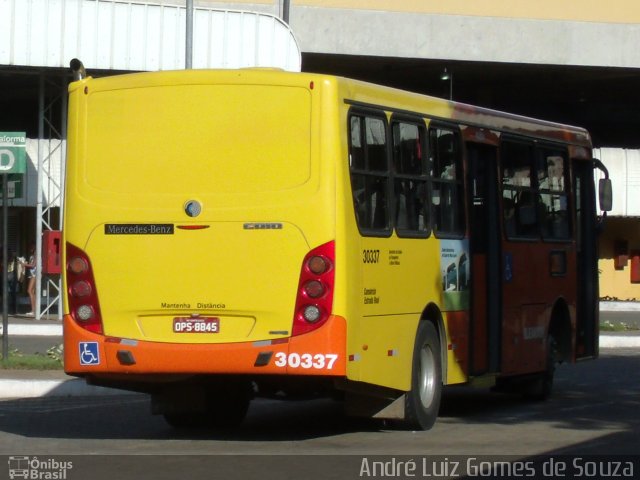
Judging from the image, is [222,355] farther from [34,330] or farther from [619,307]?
[619,307]

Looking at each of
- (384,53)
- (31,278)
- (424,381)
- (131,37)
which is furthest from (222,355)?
(384,53)

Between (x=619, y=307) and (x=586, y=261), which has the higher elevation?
(x=586, y=261)

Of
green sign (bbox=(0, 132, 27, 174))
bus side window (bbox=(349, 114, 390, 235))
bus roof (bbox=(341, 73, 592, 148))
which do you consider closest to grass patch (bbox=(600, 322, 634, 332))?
bus roof (bbox=(341, 73, 592, 148))

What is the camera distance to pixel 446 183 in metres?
12.6

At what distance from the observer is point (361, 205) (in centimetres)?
1095

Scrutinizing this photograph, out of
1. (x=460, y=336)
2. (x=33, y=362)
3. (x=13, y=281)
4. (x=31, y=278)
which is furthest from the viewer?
(x=13, y=281)

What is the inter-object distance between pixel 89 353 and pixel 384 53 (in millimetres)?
26136

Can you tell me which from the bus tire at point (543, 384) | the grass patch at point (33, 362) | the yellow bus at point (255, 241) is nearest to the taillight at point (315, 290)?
the yellow bus at point (255, 241)

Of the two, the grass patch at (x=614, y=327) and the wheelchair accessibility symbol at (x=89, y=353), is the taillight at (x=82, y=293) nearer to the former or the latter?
the wheelchair accessibility symbol at (x=89, y=353)

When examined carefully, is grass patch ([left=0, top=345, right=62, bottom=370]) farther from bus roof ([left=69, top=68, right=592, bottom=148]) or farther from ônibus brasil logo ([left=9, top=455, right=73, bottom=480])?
ônibus brasil logo ([left=9, top=455, right=73, bottom=480])

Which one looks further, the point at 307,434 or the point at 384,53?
the point at 384,53

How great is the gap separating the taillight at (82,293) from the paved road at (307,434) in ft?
3.37

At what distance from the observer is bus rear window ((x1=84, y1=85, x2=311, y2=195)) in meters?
10.8

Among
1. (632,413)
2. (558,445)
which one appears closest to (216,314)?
(558,445)
